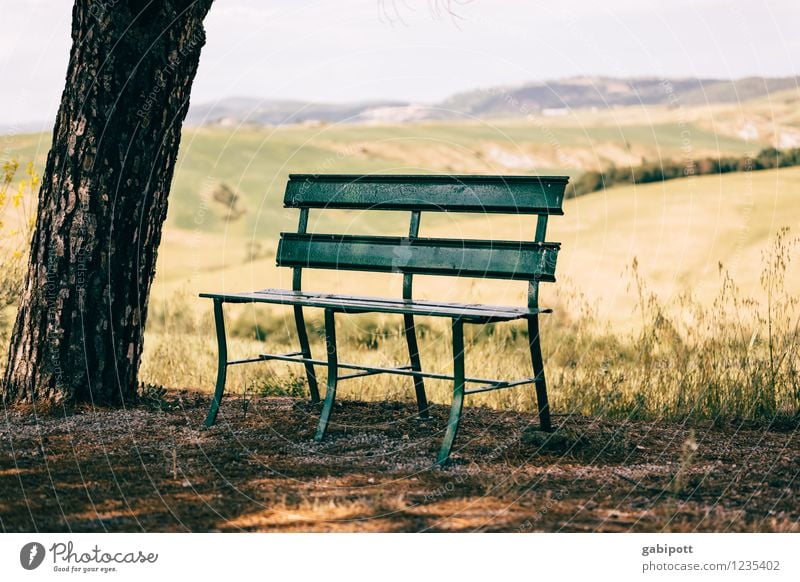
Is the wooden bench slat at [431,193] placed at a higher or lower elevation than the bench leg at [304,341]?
higher

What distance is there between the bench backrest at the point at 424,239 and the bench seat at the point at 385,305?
16 centimetres

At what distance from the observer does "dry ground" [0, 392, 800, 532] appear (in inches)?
156

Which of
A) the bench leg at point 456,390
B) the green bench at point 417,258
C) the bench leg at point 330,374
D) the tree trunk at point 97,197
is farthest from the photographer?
the tree trunk at point 97,197

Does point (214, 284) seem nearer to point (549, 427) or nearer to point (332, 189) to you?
Answer: point (332, 189)

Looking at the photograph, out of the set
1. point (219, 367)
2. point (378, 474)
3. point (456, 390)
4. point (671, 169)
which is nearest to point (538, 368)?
point (456, 390)

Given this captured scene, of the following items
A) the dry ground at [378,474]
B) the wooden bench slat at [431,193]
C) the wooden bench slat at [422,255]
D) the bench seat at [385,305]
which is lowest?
the dry ground at [378,474]

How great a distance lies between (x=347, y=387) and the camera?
6.95 meters

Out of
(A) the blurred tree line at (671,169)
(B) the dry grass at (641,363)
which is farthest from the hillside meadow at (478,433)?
(A) the blurred tree line at (671,169)

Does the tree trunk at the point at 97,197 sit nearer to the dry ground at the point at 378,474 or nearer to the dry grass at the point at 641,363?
the dry ground at the point at 378,474

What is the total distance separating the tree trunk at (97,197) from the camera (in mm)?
5812

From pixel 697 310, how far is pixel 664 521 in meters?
2.73

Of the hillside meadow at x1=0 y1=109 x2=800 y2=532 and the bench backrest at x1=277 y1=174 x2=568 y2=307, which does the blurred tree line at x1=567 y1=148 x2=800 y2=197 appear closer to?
the hillside meadow at x1=0 y1=109 x2=800 y2=532

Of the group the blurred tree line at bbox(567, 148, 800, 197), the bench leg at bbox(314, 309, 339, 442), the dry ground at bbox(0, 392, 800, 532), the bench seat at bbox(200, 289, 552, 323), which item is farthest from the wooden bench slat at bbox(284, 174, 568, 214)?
the blurred tree line at bbox(567, 148, 800, 197)

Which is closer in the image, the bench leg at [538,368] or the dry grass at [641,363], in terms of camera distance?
the bench leg at [538,368]
